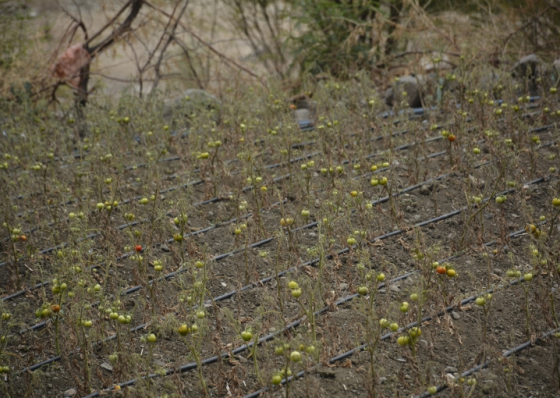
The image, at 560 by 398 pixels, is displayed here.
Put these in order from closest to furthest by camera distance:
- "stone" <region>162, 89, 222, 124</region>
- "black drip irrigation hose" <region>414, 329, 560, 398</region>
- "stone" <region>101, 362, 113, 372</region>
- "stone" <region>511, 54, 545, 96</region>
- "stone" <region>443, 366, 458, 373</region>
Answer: "black drip irrigation hose" <region>414, 329, 560, 398</region> → "stone" <region>443, 366, 458, 373</region> → "stone" <region>101, 362, 113, 372</region> → "stone" <region>162, 89, 222, 124</region> → "stone" <region>511, 54, 545, 96</region>

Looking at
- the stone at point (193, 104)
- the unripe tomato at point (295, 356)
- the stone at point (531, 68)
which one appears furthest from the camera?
the stone at point (531, 68)

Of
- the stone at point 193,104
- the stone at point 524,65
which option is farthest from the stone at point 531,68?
the stone at point 193,104

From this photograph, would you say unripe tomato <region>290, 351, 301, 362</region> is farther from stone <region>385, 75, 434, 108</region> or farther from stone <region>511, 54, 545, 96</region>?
stone <region>511, 54, 545, 96</region>

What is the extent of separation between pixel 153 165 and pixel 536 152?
2475 millimetres

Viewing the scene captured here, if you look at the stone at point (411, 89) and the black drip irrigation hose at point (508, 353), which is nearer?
the black drip irrigation hose at point (508, 353)

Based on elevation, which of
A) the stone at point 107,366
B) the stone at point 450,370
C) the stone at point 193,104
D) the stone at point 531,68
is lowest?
the stone at point 450,370

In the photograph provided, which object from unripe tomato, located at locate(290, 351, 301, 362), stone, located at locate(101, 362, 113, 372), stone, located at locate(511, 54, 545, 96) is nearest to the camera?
unripe tomato, located at locate(290, 351, 301, 362)

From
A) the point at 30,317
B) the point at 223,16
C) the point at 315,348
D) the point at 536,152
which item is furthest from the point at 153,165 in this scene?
the point at 223,16

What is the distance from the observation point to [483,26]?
6.02 meters

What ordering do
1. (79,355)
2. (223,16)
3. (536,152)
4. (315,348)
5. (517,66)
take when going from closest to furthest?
(315,348) → (79,355) → (536,152) → (517,66) → (223,16)

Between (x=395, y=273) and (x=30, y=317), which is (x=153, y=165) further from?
(x=395, y=273)

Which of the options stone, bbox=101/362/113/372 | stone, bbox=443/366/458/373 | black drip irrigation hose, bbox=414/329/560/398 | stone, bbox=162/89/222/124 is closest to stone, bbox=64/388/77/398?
stone, bbox=101/362/113/372

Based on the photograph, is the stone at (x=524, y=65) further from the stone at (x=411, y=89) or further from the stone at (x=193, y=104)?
the stone at (x=193, y=104)

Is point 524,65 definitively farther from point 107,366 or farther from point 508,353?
point 107,366
